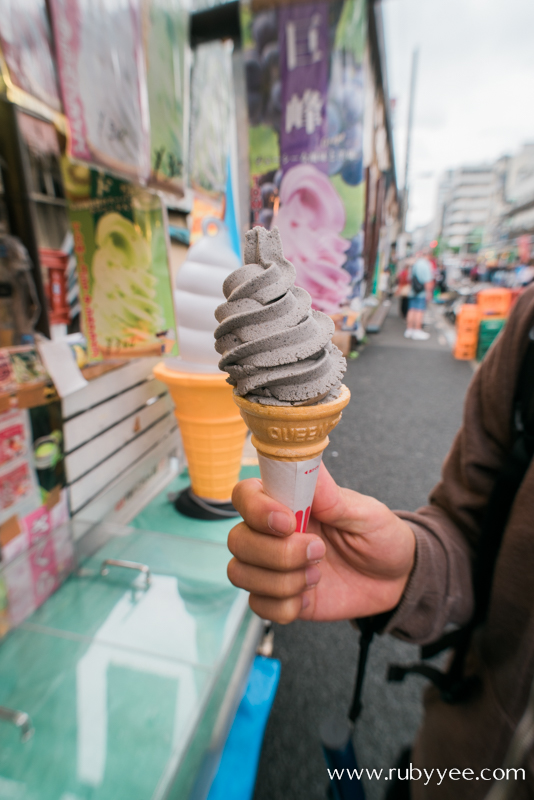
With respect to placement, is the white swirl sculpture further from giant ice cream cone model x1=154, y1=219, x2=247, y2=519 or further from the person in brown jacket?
the person in brown jacket

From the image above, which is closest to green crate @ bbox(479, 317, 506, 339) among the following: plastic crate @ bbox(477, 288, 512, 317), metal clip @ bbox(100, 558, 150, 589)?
plastic crate @ bbox(477, 288, 512, 317)

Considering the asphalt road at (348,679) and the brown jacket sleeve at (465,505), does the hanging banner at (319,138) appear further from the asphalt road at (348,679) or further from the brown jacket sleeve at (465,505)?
the asphalt road at (348,679)

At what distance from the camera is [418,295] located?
1003cm

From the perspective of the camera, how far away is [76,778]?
3.36 feet

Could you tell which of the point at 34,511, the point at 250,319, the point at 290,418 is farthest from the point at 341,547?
the point at 34,511

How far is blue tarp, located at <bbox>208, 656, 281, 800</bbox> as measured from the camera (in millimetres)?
1459

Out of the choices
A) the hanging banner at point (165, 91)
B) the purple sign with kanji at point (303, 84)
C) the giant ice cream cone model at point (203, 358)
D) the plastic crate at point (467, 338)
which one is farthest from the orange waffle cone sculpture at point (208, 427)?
the plastic crate at point (467, 338)

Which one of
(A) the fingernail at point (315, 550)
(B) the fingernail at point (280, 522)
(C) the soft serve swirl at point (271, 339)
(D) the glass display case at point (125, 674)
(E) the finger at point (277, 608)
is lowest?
(D) the glass display case at point (125, 674)

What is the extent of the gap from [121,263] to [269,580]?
4.27ft

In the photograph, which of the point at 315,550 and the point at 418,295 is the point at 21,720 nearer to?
the point at 315,550

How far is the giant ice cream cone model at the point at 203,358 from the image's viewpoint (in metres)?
1.53

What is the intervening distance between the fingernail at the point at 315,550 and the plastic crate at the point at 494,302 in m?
8.63

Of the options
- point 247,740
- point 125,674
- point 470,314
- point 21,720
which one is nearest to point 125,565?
point 125,674

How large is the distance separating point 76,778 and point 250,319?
1309mm
